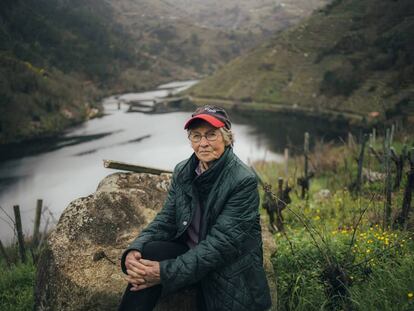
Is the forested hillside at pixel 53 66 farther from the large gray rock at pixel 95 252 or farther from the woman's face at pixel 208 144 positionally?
the woman's face at pixel 208 144

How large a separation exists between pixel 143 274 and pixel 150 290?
17 centimetres

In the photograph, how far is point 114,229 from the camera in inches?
141

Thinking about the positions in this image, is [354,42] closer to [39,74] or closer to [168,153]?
[168,153]

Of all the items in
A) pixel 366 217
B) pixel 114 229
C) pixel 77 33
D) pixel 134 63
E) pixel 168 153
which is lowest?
pixel 168 153

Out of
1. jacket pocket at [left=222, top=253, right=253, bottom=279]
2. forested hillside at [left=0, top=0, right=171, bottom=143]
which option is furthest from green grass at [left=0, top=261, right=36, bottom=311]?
forested hillside at [left=0, top=0, right=171, bottom=143]

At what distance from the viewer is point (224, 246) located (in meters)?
2.28

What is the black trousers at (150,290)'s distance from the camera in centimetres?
237

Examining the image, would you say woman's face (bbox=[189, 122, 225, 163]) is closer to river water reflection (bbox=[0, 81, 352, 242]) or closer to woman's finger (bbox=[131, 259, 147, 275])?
woman's finger (bbox=[131, 259, 147, 275])

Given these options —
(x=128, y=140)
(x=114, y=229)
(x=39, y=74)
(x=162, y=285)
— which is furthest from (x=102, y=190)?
(x=39, y=74)

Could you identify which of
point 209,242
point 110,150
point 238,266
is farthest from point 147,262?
point 110,150

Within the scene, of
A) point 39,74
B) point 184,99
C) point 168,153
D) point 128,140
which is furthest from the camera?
point 184,99

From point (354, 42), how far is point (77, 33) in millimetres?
61952

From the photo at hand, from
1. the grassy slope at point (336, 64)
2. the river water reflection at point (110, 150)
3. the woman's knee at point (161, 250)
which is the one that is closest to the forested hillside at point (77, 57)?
the river water reflection at point (110, 150)

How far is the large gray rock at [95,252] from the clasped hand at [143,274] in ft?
1.98
